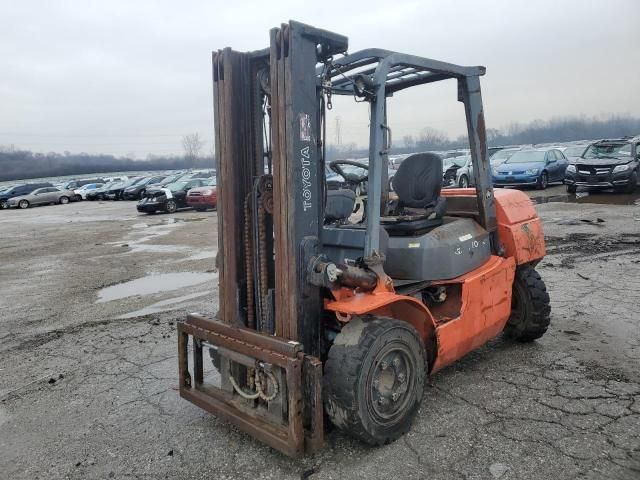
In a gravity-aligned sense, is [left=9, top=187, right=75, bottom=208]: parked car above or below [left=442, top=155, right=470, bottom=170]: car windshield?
below

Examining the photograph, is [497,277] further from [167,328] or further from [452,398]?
[167,328]

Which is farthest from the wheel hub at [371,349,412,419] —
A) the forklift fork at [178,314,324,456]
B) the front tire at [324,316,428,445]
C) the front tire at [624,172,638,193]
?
the front tire at [624,172,638,193]

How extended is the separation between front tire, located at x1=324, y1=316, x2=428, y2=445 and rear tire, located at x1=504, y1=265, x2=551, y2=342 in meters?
1.89

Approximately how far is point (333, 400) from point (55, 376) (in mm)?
3119

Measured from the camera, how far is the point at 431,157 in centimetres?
483

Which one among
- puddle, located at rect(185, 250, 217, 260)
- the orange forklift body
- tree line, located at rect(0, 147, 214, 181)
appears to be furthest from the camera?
tree line, located at rect(0, 147, 214, 181)

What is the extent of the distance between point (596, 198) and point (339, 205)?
56.8 ft

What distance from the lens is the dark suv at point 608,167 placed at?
19.2 metres

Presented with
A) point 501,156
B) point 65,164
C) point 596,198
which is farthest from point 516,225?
point 65,164

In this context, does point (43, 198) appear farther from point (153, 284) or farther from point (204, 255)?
point (153, 284)

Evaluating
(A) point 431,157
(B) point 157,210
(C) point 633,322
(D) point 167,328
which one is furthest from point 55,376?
(B) point 157,210

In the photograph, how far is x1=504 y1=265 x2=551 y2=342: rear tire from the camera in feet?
17.1

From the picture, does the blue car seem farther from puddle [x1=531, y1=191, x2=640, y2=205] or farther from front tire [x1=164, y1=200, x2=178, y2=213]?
front tire [x1=164, y1=200, x2=178, y2=213]

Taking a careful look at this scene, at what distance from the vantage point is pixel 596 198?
62.0 feet
